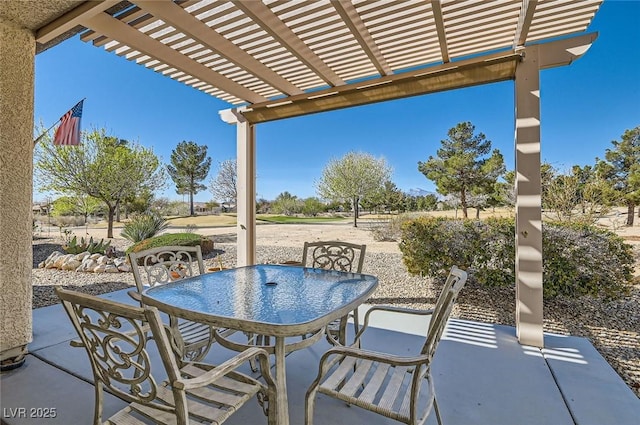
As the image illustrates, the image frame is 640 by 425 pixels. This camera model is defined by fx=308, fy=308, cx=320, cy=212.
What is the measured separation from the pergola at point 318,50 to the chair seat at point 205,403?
1965mm

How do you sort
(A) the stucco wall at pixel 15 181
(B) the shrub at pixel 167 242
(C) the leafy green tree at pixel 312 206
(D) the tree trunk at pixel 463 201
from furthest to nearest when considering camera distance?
(C) the leafy green tree at pixel 312 206 < (B) the shrub at pixel 167 242 < (D) the tree trunk at pixel 463 201 < (A) the stucco wall at pixel 15 181

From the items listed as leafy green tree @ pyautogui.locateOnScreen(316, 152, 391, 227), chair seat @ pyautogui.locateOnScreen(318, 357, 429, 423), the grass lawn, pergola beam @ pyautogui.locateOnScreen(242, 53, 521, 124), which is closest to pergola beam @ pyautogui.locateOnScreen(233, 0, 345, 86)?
pergola beam @ pyautogui.locateOnScreen(242, 53, 521, 124)

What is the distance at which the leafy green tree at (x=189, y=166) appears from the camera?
31.3 ft

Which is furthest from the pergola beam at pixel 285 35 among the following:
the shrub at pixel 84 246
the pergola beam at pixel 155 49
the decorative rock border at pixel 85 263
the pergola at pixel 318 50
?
the shrub at pixel 84 246

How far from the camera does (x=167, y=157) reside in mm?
9273

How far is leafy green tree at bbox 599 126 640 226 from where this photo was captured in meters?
3.90

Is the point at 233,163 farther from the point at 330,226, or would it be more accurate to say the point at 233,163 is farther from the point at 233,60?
the point at 233,60

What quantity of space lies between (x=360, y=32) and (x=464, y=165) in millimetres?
4186

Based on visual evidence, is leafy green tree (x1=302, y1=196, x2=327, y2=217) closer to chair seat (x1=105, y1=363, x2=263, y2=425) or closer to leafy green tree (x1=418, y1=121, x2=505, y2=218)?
leafy green tree (x1=418, y1=121, x2=505, y2=218)

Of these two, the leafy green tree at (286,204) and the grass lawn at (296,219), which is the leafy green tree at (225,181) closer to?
the leafy green tree at (286,204)

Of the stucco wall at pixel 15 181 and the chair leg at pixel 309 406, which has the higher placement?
the stucco wall at pixel 15 181

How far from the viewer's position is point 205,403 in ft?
4.50

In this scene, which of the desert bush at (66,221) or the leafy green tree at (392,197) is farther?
the desert bush at (66,221)

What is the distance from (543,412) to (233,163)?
888cm
